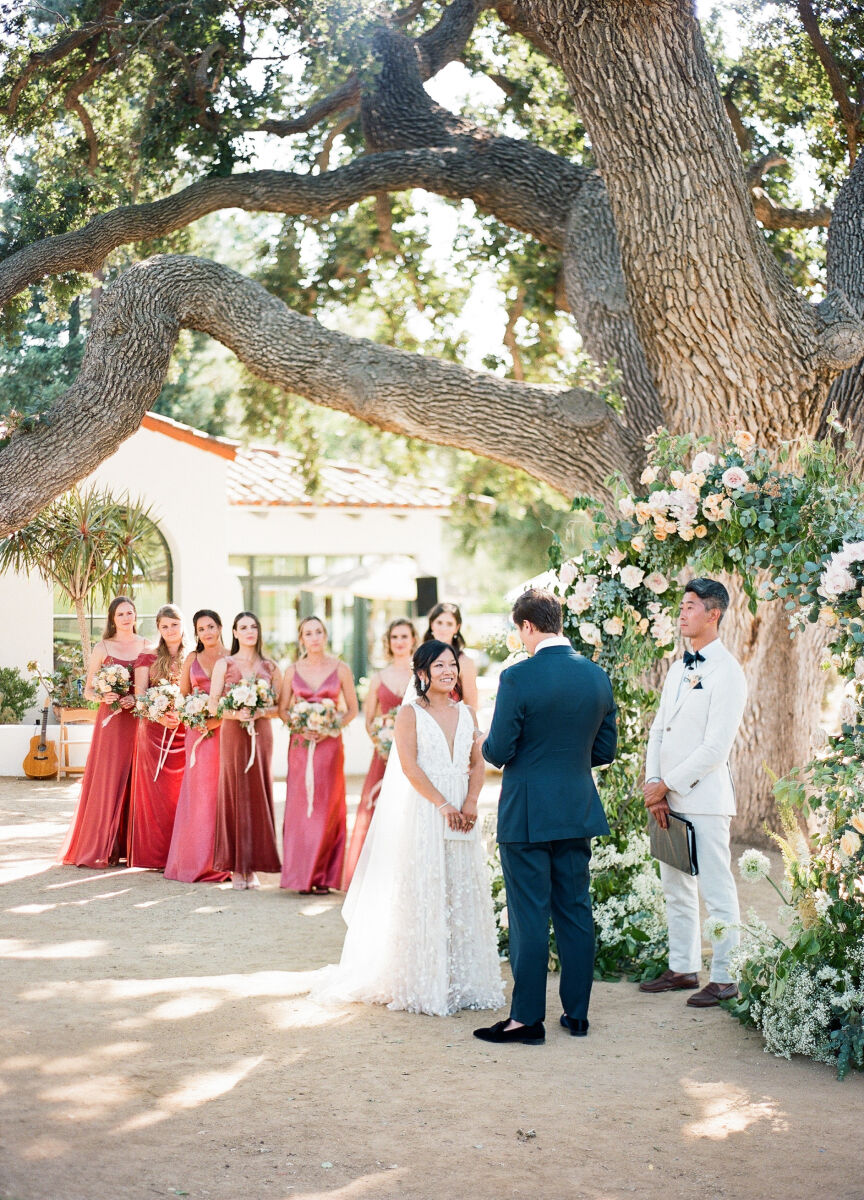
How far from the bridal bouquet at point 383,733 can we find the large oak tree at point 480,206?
100 inches

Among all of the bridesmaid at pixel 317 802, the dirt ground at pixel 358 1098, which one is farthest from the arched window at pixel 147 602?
the dirt ground at pixel 358 1098

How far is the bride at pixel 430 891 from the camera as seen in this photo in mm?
6332

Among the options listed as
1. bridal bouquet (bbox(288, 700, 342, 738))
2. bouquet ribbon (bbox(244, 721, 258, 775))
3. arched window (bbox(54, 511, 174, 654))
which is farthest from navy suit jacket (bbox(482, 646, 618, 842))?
arched window (bbox(54, 511, 174, 654))

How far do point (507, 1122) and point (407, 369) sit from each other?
6.84 meters

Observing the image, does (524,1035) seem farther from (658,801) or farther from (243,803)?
(243,803)

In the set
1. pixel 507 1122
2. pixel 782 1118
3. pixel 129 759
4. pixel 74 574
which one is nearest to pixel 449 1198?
pixel 507 1122

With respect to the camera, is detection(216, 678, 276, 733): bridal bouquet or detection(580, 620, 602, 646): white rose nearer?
detection(580, 620, 602, 646): white rose

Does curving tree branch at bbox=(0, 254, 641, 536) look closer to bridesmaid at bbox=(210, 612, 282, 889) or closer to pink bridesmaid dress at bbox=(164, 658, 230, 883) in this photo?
bridesmaid at bbox=(210, 612, 282, 889)

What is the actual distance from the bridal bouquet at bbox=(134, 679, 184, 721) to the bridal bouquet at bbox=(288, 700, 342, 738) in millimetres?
1102

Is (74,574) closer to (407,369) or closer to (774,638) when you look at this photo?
(407,369)

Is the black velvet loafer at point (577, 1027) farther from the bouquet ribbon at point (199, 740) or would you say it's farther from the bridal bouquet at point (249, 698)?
the bouquet ribbon at point (199, 740)

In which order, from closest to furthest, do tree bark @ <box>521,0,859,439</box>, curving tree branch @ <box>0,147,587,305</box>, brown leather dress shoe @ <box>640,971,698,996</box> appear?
1. brown leather dress shoe @ <box>640,971,698,996</box>
2. tree bark @ <box>521,0,859,439</box>
3. curving tree branch @ <box>0,147,587,305</box>

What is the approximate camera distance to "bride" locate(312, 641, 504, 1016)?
6332mm

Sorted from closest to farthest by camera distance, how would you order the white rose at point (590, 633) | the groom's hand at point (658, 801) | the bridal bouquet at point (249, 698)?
the groom's hand at point (658, 801) < the white rose at point (590, 633) < the bridal bouquet at point (249, 698)
